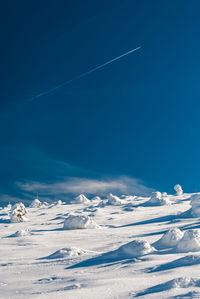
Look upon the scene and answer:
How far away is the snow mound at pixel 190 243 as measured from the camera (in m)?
6.58

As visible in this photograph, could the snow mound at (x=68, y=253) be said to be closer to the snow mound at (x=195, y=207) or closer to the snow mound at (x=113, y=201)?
the snow mound at (x=195, y=207)

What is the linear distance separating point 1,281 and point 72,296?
187 centimetres

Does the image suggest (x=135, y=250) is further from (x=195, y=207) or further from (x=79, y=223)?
(x=195, y=207)

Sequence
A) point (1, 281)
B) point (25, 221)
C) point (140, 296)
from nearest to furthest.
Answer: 1. point (140, 296)
2. point (1, 281)
3. point (25, 221)

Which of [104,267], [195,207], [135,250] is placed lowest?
[104,267]

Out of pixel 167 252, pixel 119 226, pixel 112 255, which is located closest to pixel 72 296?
pixel 112 255

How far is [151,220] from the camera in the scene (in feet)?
44.5

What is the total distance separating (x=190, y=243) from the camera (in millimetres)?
6621

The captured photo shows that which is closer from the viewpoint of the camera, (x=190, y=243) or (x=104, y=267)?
(x=104, y=267)

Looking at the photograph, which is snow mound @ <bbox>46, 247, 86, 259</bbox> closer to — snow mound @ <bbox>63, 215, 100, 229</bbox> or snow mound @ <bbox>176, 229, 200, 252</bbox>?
snow mound @ <bbox>176, 229, 200, 252</bbox>

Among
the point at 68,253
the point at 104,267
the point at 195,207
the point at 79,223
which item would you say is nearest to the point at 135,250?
the point at 104,267

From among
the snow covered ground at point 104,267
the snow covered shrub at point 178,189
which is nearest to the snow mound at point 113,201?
the snow covered shrub at point 178,189

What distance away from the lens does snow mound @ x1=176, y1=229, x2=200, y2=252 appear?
21.6 ft

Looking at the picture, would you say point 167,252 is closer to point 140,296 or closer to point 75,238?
point 140,296
